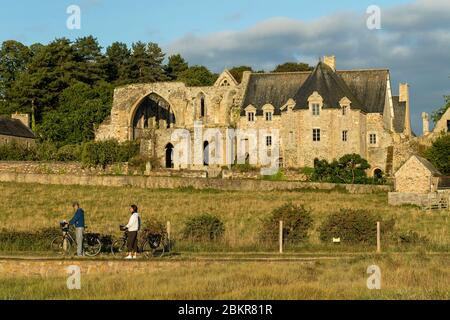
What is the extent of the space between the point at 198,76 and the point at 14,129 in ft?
73.4

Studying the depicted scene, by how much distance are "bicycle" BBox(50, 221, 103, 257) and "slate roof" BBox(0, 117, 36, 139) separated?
4648 cm

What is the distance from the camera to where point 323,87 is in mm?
62125

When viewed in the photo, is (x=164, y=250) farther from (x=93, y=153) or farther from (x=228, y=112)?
(x=228, y=112)

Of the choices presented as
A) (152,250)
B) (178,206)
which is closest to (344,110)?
(178,206)

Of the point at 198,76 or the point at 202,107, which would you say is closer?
the point at 202,107

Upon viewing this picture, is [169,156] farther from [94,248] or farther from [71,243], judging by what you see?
[94,248]

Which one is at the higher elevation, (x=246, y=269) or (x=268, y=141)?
(x=268, y=141)

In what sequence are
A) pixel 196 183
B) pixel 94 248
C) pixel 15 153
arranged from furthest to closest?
pixel 15 153, pixel 196 183, pixel 94 248

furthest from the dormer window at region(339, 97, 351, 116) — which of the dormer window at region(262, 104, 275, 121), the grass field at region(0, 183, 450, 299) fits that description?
the grass field at region(0, 183, 450, 299)

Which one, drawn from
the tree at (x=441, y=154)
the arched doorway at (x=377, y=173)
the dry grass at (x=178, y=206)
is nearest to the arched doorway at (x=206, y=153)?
the arched doorway at (x=377, y=173)

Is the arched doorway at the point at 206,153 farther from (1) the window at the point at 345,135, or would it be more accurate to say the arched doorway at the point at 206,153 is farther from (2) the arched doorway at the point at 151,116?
(1) the window at the point at 345,135

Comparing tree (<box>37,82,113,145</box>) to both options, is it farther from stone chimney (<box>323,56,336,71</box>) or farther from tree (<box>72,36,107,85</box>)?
stone chimney (<box>323,56,336,71</box>)

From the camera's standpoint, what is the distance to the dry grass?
36094 mm

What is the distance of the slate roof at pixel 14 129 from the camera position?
71500mm
